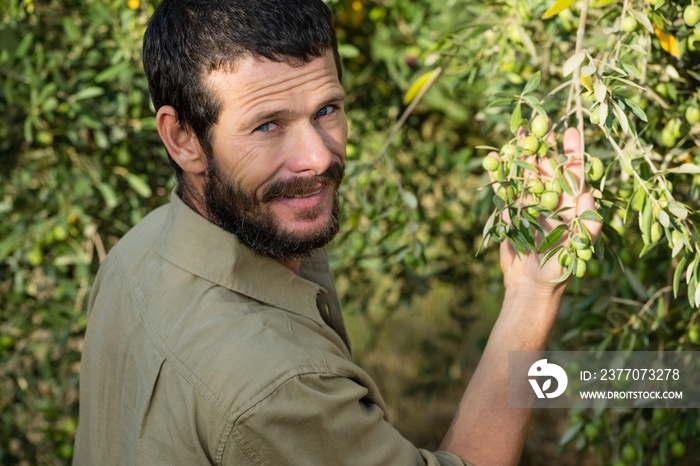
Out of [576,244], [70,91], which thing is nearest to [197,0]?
[576,244]

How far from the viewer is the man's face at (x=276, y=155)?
1587 millimetres

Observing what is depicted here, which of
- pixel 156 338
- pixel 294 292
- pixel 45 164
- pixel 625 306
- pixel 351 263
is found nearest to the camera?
pixel 156 338

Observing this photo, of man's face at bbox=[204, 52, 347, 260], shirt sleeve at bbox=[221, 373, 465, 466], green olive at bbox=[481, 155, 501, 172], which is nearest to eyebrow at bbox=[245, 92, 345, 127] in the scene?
man's face at bbox=[204, 52, 347, 260]

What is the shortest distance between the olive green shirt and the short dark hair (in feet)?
0.72

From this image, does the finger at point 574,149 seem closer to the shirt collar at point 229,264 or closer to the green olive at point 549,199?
the green olive at point 549,199

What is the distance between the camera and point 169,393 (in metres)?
1.48

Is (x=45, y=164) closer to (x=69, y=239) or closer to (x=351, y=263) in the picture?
(x=69, y=239)

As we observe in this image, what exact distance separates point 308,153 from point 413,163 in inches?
70.2

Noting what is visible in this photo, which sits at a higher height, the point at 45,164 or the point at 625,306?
the point at 45,164

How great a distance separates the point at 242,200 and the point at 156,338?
0.30 m

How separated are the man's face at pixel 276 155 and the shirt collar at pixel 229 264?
0.03 m

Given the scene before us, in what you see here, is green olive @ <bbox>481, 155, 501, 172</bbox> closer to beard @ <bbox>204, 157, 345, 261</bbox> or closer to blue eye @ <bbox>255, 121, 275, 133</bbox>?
beard @ <bbox>204, 157, 345, 261</bbox>

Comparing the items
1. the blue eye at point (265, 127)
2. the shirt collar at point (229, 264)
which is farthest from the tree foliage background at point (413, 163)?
the shirt collar at point (229, 264)

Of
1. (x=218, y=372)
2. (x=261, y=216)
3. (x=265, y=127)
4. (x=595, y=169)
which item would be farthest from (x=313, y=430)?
(x=595, y=169)
